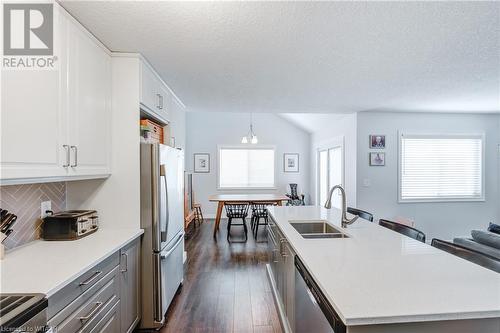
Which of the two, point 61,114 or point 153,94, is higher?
point 153,94

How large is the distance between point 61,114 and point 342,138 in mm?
4577

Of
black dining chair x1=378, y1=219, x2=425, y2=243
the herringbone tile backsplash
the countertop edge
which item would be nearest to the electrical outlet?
the herringbone tile backsplash

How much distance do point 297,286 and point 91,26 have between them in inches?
90.1

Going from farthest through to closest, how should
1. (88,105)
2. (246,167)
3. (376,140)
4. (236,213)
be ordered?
(246,167) → (236,213) → (376,140) → (88,105)

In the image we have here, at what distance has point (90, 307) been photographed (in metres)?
1.39

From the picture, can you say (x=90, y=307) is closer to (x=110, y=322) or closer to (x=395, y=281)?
(x=110, y=322)

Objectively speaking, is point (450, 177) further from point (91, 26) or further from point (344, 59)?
point (91, 26)

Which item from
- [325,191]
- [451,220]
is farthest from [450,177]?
[325,191]

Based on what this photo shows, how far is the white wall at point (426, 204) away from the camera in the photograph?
172 inches

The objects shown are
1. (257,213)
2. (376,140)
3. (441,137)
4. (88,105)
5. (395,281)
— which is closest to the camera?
(395,281)

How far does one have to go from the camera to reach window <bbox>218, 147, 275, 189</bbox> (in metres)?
6.93

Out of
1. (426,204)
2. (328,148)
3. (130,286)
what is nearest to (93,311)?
(130,286)

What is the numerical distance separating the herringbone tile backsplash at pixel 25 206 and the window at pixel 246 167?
5075mm

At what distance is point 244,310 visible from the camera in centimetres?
240
